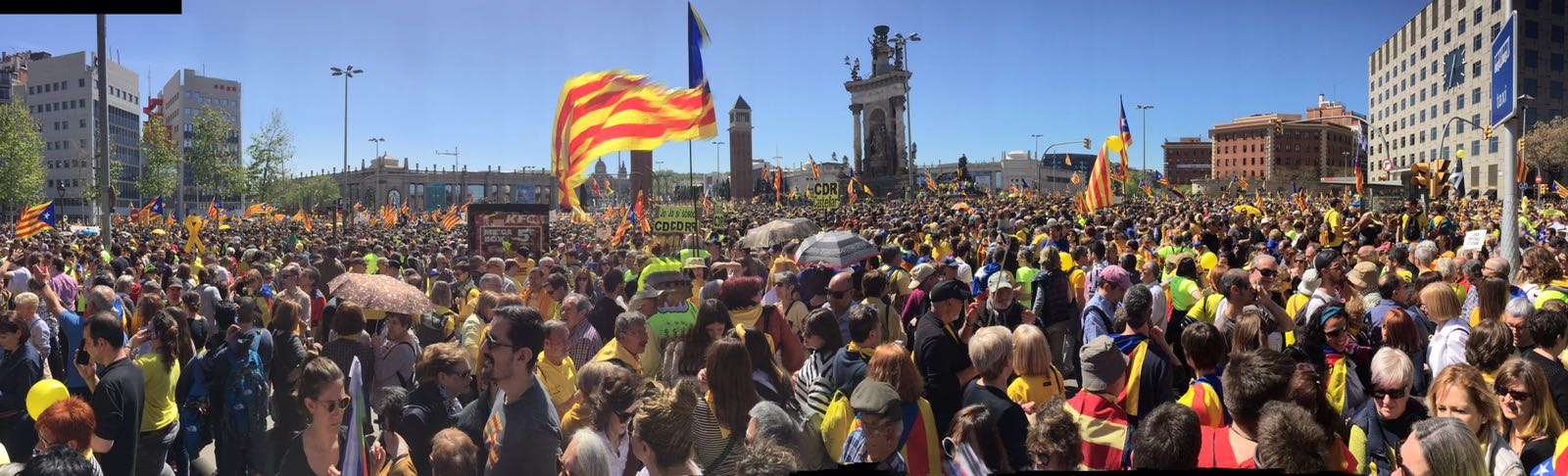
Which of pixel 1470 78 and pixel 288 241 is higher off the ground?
pixel 1470 78

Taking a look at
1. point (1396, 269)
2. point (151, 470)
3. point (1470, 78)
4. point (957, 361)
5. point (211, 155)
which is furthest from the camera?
point (1470, 78)

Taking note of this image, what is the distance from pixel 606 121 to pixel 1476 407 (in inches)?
330

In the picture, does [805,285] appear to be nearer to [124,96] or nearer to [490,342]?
[490,342]

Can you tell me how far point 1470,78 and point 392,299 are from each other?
83.3 metres

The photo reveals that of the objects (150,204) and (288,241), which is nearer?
(288,241)

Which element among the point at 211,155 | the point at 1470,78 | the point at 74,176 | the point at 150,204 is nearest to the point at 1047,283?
the point at 150,204

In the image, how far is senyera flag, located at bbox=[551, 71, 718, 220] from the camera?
10.3 meters

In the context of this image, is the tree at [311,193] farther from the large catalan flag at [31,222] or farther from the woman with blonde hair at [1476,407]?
the woman with blonde hair at [1476,407]

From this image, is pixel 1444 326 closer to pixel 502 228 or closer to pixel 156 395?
pixel 156 395

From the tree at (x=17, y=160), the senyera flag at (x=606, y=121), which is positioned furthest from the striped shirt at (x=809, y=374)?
the tree at (x=17, y=160)

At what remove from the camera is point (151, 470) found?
541 cm

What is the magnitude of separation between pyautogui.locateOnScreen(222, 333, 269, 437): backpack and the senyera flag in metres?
4.74

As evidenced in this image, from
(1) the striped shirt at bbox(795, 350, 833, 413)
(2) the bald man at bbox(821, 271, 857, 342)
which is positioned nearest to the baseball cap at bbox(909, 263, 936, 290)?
(2) the bald man at bbox(821, 271, 857, 342)

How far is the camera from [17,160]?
125 feet
